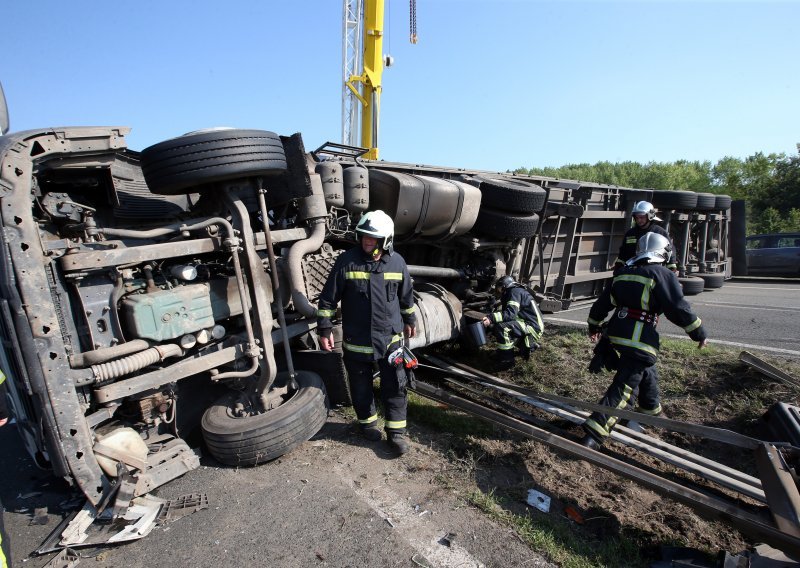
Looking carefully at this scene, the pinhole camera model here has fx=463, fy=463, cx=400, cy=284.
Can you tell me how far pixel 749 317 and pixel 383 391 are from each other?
6.49m

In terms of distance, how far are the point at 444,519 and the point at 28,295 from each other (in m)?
2.45

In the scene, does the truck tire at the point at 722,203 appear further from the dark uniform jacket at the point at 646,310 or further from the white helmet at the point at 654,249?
the dark uniform jacket at the point at 646,310

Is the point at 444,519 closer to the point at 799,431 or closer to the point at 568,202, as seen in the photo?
the point at 799,431

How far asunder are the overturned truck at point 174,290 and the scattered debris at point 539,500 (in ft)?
4.75

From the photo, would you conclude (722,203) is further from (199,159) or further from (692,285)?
(199,159)

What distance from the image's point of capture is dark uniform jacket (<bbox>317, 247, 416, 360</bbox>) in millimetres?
3236

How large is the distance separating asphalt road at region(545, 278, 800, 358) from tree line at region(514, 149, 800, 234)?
60.1 feet

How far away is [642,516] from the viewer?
2723 mm

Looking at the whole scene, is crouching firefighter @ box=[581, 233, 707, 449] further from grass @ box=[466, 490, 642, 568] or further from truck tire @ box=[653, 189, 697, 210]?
truck tire @ box=[653, 189, 697, 210]

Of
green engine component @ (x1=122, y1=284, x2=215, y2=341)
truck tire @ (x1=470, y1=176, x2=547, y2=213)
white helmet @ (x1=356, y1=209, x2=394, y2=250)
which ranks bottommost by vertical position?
green engine component @ (x1=122, y1=284, x2=215, y2=341)

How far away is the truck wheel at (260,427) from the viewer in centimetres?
291

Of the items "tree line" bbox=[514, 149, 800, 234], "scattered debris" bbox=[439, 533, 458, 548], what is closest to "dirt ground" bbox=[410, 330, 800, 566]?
"scattered debris" bbox=[439, 533, 458, 548]

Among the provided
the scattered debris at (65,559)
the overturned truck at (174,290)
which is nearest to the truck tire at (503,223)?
the overturned truck at (174,290)

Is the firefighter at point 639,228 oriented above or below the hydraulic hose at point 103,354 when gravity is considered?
above
